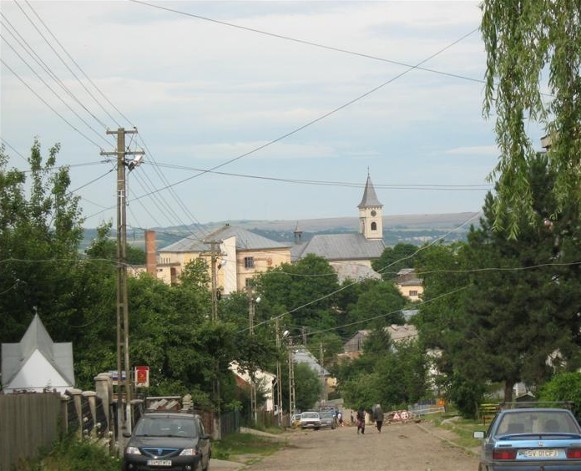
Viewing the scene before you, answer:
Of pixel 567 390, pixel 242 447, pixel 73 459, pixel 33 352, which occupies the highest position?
pixel 33 352

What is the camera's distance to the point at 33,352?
32500 mm

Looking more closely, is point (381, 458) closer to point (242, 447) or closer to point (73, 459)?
point (73, 459)

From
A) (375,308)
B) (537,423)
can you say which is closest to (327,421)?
(537,423)

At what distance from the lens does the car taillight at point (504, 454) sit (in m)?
16.7

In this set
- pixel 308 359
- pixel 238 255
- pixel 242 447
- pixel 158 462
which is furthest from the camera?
pixel 238 255

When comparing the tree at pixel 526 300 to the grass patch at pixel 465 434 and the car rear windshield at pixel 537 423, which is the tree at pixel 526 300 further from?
the car rear windshield at pixel 537 423

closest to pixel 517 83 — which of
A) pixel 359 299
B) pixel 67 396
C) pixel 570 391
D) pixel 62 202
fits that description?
pixel 67 396

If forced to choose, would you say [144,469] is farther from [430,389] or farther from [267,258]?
[267,258]

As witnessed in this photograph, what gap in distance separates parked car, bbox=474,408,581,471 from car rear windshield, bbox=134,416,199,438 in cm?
814

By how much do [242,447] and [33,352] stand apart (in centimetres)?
1268

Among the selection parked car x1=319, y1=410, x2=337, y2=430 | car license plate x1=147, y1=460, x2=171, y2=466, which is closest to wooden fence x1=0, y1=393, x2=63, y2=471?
car license plate x1=147, y1=460, x2=171, y2=466

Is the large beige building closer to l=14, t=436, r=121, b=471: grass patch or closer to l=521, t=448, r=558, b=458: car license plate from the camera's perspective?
l=14, t=436, r=121, b=471: grass patch

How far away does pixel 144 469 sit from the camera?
22.6m

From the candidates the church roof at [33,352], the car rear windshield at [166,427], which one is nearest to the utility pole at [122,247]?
the church roof at [33,352]
